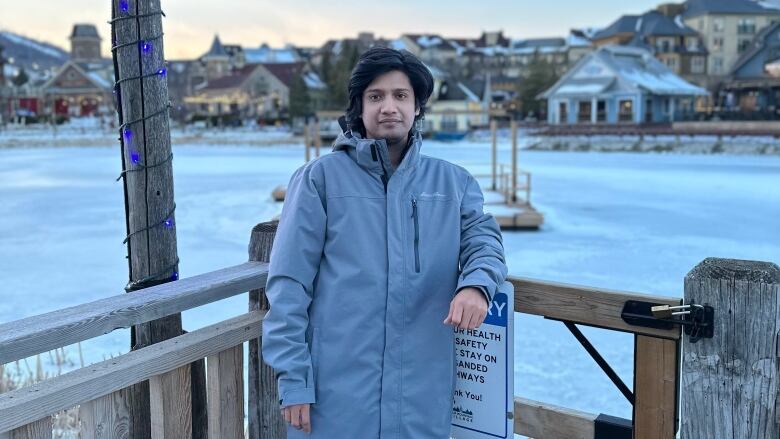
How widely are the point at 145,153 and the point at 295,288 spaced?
0.95 meters

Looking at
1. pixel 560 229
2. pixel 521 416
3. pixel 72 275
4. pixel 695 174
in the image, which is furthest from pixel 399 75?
pixel 695 174

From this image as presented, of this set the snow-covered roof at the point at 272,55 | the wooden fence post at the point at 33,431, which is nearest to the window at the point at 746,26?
the snow-covered roof at the point at 272,55

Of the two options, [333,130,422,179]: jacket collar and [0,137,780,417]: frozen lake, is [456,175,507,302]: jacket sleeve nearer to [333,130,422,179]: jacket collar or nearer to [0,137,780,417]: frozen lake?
[333,130,422,179]: jacket collar

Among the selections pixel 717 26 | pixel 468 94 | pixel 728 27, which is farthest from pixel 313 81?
pixel 728 27

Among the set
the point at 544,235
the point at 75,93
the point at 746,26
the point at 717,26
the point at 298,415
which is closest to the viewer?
the point at 298,415

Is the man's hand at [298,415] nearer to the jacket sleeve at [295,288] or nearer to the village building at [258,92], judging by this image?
the jacket sleeve at [295,288]

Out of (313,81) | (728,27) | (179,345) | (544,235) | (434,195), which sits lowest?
(544,235)

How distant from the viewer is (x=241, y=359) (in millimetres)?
2262

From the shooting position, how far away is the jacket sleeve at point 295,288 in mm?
1845

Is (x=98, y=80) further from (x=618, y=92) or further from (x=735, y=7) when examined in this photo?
(x=735, y=7)

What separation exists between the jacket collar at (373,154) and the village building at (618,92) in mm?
44705

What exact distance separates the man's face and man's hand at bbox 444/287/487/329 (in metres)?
0.47

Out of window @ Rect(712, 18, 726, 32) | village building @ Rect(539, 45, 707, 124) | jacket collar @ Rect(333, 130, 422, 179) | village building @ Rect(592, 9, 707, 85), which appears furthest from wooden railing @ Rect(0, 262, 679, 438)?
window @ Rect(712, 18, 726, 32)

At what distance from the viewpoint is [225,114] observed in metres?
69.2
